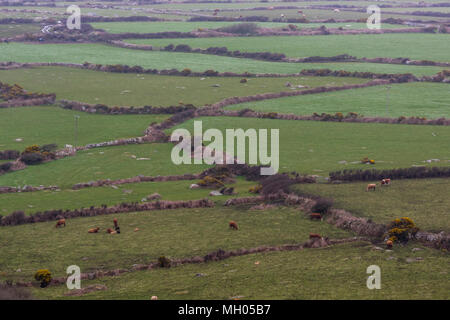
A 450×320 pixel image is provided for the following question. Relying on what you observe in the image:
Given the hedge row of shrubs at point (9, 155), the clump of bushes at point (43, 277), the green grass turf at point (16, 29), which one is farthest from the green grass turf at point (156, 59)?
the clump of bushes at point (43, 277)

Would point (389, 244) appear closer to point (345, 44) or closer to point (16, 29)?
point (345, 44)

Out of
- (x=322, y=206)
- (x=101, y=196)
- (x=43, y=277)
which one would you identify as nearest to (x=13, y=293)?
(x=43, y=277)

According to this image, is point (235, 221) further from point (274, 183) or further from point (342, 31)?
point (342, 31)

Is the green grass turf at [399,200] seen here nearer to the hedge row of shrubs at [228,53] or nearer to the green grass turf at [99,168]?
the green grass turf at [99,168]

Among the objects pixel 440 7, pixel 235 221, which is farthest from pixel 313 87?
pixel 440 7

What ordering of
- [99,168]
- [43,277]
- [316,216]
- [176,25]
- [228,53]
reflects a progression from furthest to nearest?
[176,25] → [228,53] → [99,168] → [316,216] → [43,277]

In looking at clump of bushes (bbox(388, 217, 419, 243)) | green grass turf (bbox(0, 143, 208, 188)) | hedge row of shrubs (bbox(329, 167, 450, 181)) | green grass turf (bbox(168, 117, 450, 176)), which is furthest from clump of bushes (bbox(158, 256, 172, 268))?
green grass turf (bbox(168, 117, 450, 176))
